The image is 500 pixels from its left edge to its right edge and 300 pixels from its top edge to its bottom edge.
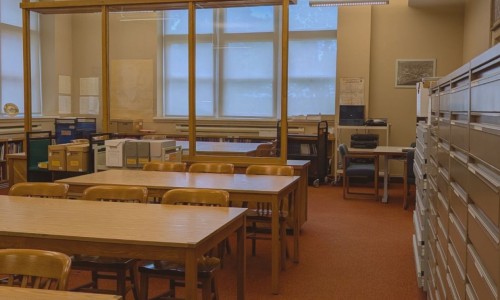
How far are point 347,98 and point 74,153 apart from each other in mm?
5702

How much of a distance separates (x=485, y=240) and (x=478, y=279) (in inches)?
6.0

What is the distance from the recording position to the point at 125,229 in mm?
2580

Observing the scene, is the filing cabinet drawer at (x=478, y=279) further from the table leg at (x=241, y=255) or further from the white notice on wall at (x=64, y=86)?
the white notice on wall at (x=64, y=86)

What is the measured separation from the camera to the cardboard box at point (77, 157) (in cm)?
562

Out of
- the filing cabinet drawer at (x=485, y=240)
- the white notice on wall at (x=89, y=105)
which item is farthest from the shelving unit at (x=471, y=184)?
the white notice on wall at (x=89, y=105)

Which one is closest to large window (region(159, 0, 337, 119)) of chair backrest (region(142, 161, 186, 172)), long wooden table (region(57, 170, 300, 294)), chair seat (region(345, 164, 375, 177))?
chair seat (region(345, 164, 375, 177))

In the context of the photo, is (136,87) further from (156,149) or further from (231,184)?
(231,184)

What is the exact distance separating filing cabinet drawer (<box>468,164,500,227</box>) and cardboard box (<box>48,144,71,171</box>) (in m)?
4.88

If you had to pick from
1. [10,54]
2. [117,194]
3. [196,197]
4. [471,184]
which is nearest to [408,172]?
[196,197]

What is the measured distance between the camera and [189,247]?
231cm

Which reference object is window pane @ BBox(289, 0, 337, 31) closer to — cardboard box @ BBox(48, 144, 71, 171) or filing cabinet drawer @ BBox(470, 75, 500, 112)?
cardboard box @ BBox(48, 144, 71, 171)

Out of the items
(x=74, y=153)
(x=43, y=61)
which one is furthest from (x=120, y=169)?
(x=43, y=61)

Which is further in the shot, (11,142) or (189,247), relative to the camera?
(11,142)

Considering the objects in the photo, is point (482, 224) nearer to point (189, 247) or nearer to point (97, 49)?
point (189, 247)
